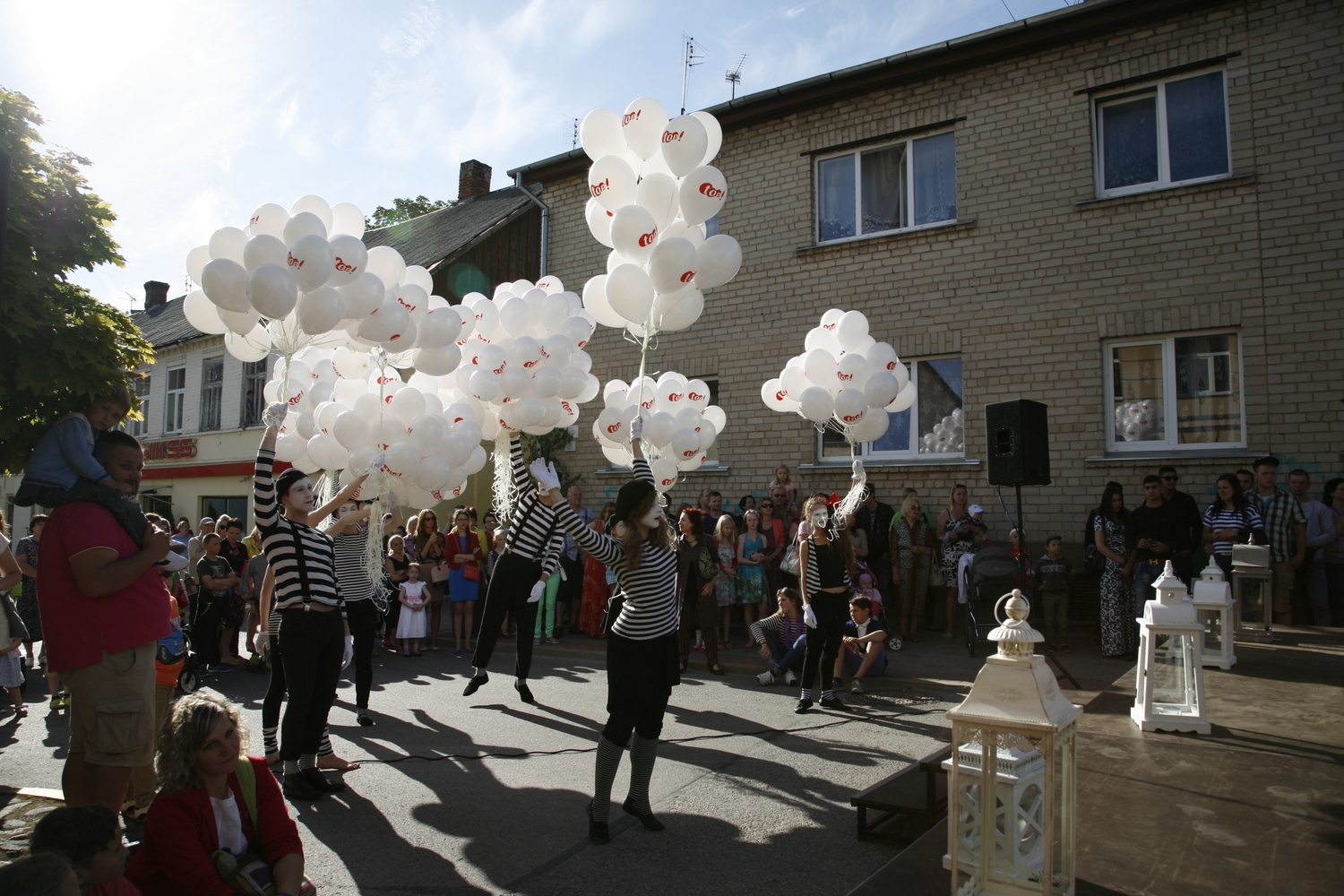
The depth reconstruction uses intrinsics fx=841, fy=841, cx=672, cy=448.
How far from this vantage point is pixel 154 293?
31.2 metres

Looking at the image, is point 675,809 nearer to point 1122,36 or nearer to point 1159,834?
point 1159,834

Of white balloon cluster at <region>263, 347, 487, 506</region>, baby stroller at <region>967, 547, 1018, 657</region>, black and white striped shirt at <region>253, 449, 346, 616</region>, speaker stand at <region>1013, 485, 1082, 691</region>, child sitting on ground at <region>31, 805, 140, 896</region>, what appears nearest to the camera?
child sitting on ground at <region>31, 805, 140, 896</region>

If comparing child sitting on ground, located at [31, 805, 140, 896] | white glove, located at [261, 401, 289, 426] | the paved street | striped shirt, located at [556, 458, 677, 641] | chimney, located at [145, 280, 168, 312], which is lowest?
the paved street

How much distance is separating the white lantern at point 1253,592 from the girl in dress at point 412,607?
29.4 feet

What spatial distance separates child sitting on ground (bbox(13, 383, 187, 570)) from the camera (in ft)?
11.3

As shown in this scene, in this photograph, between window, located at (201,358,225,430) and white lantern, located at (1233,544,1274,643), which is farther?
window, located at (201,358,225,430)

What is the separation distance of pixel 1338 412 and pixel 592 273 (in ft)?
35.2

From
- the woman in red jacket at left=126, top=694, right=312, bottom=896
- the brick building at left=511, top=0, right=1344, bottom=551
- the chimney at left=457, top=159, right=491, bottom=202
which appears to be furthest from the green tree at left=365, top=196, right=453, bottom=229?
the woman in red jacket at left=126, top=694, right=312, bottom=896

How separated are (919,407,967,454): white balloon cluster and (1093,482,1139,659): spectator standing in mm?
2348

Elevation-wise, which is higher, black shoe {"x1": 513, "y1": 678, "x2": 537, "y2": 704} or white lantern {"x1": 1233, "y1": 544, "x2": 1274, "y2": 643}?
white lantern {"x1": 1233, "y1": 544, "x2": 1274, "y2": 643}

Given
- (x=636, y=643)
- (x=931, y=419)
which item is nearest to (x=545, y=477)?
(x=636, y=643)

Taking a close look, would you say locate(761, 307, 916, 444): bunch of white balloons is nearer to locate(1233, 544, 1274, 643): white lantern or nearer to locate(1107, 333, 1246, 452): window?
locate(1233, 544, 1274, 643): white lantern

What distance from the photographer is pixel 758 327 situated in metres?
13.1

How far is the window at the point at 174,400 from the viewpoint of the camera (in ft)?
75.8
